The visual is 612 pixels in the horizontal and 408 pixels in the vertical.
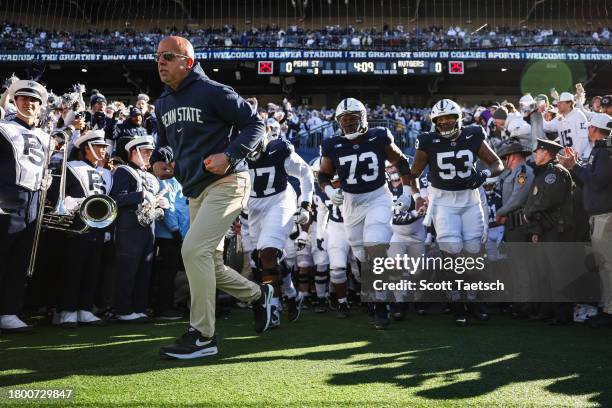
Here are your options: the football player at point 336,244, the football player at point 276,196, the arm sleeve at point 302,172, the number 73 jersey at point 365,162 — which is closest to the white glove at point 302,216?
the football player at point 276,196

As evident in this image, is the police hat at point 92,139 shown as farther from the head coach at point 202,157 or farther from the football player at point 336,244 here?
the football player at point 336,244

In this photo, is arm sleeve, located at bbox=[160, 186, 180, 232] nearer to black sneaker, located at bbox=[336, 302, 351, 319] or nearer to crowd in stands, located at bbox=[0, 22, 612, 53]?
black sneaker, located at bbox=[336, 302, 351, 319]

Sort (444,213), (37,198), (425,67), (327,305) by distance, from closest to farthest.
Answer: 1. (37,198)
2. (444,213)
3. (327,305)
4. (425,67)

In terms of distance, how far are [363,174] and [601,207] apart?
8.60ft

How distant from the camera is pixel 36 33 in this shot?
126 feet

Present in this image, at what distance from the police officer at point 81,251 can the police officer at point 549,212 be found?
5243mm

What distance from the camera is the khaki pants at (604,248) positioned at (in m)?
6.47

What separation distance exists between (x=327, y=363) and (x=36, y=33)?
40.0m

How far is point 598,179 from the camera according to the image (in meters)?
6.44

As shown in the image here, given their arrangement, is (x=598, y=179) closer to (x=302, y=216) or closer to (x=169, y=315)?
(x=302, y=216)

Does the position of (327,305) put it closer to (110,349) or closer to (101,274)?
(101,274)

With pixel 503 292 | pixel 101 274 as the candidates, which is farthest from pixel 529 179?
pixel 101 274

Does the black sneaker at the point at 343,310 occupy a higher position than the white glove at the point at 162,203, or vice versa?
the white glove at the point at 162,203

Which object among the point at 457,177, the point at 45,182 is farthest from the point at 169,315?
the point at 457,177
